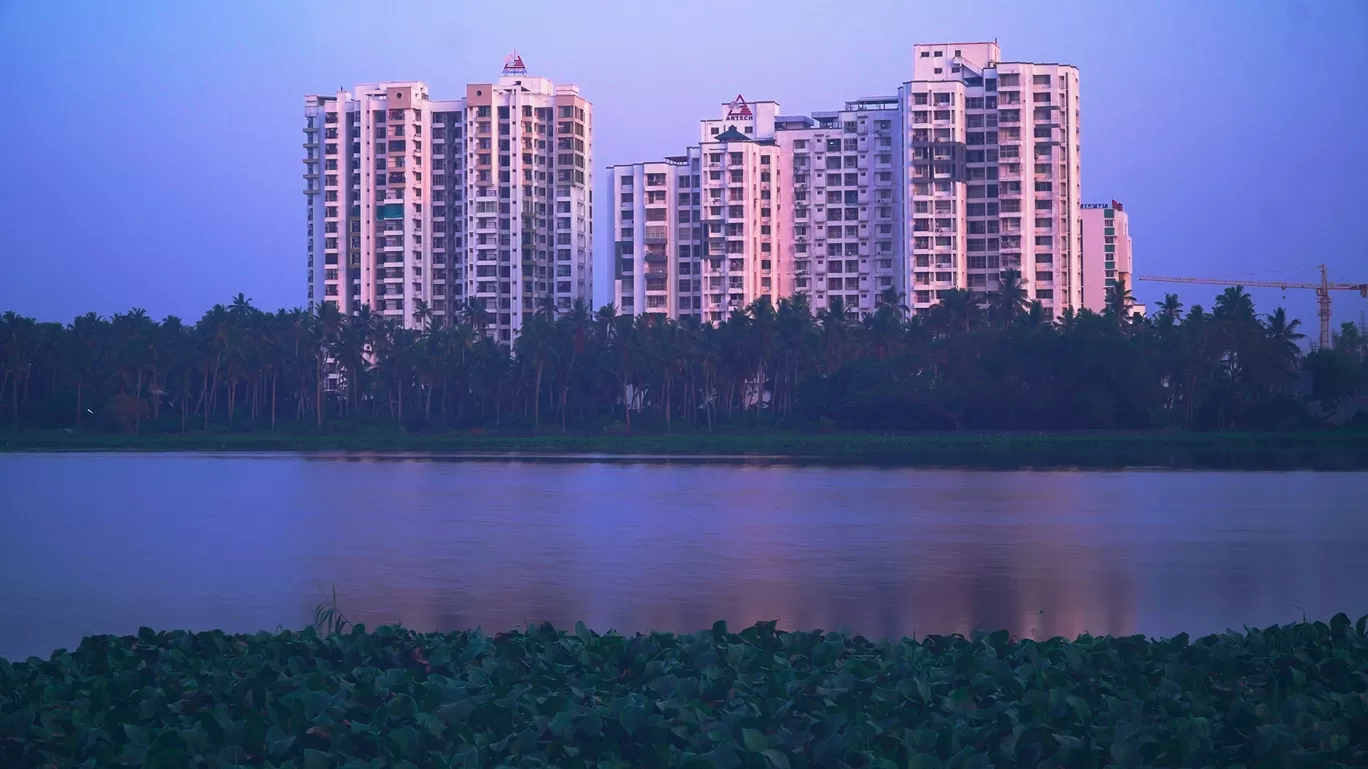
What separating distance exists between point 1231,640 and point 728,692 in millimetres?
4577

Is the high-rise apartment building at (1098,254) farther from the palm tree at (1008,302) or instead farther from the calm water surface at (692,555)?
the calm water surface at (692,555)

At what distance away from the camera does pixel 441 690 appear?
1009 centimetres

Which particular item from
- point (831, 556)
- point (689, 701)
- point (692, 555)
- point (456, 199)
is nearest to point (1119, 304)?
point (456, 199)

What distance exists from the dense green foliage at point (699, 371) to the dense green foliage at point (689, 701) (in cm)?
7407

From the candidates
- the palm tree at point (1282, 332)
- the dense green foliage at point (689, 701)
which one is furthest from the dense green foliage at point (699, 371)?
the dense green foliage at point (689, 701)

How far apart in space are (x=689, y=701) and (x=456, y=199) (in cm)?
13391

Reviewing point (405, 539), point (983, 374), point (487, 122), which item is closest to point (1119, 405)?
point (983, 374)

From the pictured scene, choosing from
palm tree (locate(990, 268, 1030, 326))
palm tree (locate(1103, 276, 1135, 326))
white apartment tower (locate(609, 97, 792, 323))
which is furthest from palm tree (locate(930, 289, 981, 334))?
white apartment tower (locate(609, 97, 792, 323))

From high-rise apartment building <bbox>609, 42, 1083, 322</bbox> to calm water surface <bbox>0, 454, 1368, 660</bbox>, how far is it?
71.8 m

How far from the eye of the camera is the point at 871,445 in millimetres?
85688

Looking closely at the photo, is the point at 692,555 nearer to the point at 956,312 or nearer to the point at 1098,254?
the point at 956,312

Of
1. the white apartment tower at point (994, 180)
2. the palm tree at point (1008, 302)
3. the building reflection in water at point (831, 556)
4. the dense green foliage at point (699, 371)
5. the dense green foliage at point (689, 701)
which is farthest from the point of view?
the white apartment tower at point (994, 180)

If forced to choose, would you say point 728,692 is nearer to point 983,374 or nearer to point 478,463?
point 478,463

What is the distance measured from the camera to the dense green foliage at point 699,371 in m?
85.1
